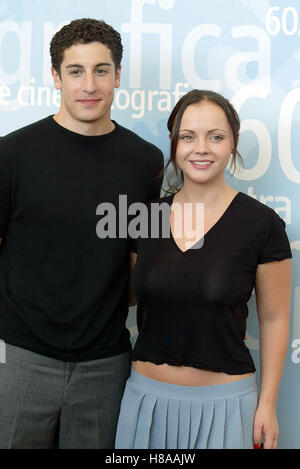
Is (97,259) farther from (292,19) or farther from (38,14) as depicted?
(292,19)

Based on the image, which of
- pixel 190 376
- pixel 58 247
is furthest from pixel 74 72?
pixel 190 376

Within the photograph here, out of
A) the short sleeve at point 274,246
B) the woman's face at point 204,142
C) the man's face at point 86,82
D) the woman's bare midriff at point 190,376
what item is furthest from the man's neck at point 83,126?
the woman's bare midriff at point 190,376

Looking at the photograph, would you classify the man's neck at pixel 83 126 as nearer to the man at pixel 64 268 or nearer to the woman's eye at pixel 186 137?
the man at pixel 64 268

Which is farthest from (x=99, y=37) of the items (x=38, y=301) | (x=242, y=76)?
(x=38, y=301)

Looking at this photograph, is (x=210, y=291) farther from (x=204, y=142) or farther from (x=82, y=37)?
(x=82, y=37)

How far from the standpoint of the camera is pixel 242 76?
6.47 ft

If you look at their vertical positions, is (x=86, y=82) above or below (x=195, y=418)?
above

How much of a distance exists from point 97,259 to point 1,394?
45 cm

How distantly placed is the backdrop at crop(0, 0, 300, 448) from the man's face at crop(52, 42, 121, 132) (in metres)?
0.44

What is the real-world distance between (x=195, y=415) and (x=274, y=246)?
1.57 ft

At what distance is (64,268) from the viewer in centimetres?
152

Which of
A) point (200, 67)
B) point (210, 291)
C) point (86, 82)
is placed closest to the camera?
point (210, 291)

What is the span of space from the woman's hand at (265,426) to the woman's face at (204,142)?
2.05 ft

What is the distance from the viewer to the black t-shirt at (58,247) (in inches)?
60.1
